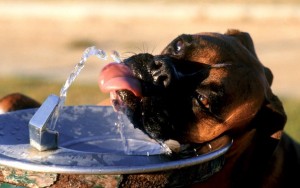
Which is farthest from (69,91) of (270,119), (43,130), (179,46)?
(43,130)

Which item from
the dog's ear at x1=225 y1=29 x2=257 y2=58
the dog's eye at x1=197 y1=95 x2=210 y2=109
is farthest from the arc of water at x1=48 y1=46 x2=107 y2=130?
the dog's ear at x1=225 y1=29 x2=257 y2=58

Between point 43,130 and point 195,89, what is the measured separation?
113 cm

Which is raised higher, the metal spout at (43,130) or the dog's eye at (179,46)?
the metal spout at (43,130)

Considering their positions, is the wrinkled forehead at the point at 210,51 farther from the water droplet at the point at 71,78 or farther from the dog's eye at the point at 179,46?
the water droplet at the point at 71,78

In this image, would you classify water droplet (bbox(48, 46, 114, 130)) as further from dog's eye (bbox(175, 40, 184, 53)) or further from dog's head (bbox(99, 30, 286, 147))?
dog's eye (bbox(175, 40, 184, 53))

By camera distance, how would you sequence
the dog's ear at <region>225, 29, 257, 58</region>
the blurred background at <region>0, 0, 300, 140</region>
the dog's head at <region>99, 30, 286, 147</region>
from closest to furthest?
1. the dog's head at <region>99, 30, 286, 147</region>
2. the dog's ear at <region>225, 29, 257, 58</region>
3. the blurred background at <region>0, 0, 300, 140</region>

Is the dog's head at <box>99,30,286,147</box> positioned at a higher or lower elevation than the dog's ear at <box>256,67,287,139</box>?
higher

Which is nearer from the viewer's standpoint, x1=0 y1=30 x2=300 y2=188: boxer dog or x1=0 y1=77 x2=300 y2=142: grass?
x1=0 y1=30 x2=300 y2=188: boxer dog

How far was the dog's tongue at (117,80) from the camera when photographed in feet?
10.3

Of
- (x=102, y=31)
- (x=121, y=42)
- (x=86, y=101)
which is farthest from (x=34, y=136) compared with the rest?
(x=102, y=31)

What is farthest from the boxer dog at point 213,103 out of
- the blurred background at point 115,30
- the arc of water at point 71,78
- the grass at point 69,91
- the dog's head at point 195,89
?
the blurred background at point 115,30

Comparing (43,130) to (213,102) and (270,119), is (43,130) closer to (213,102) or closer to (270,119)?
(213,102)

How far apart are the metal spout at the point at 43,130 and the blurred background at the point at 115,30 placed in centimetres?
587

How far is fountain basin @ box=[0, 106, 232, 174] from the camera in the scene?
2.68m
